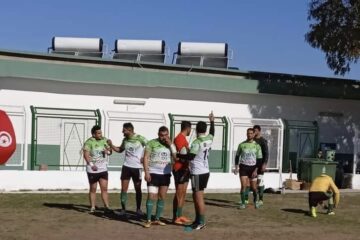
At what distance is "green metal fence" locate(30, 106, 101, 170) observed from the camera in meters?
18.2

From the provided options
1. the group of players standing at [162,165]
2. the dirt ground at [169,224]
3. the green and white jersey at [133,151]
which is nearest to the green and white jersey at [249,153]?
the dirt ground at [169,224]

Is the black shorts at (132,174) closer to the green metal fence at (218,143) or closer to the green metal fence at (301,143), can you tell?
the green metal fence at (218,143)

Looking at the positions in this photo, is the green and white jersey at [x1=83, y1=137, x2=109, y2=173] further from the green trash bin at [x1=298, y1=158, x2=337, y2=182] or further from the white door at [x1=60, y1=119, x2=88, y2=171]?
the green trash bin at [x1=298, y1=158, x2=337, y2=182]

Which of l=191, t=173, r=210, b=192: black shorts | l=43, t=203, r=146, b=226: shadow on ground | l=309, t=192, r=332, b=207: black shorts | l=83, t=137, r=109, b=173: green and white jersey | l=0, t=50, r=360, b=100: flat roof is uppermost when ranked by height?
l=0, t=50, r=360, b=100: flat roof

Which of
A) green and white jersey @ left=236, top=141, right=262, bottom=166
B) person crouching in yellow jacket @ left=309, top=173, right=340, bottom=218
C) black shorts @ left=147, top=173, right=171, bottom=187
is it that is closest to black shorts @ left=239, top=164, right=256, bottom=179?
green and white jersey @ left=236, top=141, right=262, bottom=166

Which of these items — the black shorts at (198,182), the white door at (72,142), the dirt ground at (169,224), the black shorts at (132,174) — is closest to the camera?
the dirt ground at (169,224)

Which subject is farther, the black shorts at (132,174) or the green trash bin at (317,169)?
the green trash bin at (317,169)

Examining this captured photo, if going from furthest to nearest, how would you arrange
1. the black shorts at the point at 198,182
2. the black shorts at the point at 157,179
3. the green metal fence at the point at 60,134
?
1. the green metal fence at the point at 60,134
2. the black shorts at the point at 157,179
3. the black shorts at the point at 198,182

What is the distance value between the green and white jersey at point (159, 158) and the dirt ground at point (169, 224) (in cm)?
100

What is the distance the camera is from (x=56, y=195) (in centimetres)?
1570

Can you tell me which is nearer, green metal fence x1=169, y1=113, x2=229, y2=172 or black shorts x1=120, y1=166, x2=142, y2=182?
black shorts x1=120, y1=166, x2=142, y2=182

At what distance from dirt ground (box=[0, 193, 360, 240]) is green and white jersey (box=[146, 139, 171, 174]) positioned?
1.00 m

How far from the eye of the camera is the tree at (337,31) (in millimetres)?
19625

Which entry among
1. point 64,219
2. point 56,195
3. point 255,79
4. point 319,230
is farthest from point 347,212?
point 255,79
